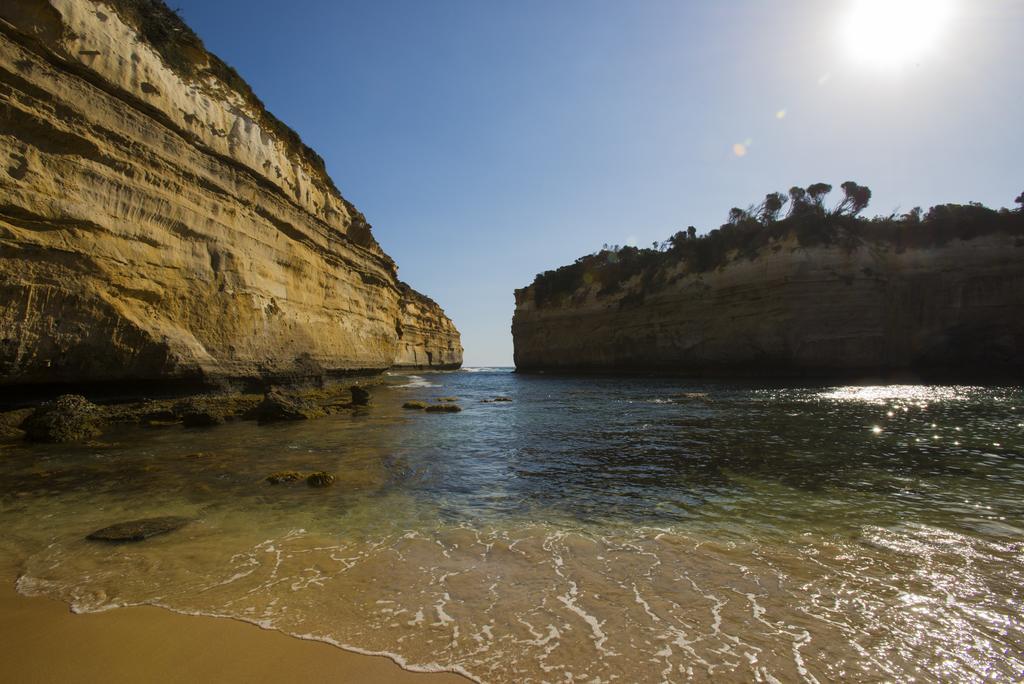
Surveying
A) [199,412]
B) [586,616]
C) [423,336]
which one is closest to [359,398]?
[199,412]

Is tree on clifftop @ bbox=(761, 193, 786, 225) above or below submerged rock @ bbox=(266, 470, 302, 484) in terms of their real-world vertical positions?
above

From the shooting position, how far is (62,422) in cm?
922

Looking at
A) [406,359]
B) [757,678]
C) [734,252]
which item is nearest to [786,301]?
[734,252]

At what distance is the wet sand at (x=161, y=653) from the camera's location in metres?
2.45

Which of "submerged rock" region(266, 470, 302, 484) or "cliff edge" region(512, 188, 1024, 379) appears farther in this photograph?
"cliff edge" region(512, 188, 1024, 379)

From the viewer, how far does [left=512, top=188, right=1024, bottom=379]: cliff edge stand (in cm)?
2912

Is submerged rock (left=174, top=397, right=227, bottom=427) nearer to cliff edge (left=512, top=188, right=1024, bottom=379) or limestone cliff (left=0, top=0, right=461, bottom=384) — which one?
limestone cliff (left=0, top=0, right=461, bottom=384)

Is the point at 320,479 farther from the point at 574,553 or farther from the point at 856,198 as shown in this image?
the point at 856,198

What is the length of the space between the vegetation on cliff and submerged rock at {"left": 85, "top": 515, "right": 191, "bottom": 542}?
118ft

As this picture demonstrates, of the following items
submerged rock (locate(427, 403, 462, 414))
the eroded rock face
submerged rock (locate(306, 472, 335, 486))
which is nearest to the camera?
submerged rock (locate(306, 472, 335, 486))

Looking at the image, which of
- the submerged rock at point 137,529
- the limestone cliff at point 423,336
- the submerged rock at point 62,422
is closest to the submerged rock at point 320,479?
the submerged rock at point 137,529

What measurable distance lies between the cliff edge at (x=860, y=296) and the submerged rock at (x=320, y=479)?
32.7 m

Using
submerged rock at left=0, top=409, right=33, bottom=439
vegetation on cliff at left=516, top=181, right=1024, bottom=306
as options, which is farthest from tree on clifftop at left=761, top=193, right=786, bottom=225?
submerged rock at left=0, top=409, right=33, bottom=439

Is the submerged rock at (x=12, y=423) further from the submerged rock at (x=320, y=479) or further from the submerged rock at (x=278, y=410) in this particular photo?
the submerged rock at (x=320, y=479)
